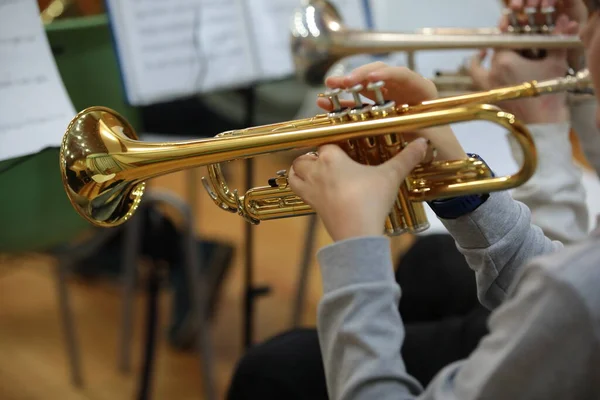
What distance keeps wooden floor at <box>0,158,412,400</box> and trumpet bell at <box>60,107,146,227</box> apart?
32.8 inches

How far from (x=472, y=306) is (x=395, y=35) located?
0.50 metres

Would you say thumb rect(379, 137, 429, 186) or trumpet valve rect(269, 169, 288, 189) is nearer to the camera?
thumb rect(379, 137, 429, 186)

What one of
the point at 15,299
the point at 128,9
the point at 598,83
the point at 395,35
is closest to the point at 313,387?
the point at 598,83

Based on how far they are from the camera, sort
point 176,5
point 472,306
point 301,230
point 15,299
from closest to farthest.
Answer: point 472,306
point 176,5
point 15,299
point 301,230

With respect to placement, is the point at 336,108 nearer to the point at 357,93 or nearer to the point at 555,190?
the point at 357,93

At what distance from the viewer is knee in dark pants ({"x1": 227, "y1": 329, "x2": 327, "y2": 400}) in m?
0.87

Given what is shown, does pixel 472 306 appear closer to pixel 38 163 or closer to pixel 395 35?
pixel 395 35

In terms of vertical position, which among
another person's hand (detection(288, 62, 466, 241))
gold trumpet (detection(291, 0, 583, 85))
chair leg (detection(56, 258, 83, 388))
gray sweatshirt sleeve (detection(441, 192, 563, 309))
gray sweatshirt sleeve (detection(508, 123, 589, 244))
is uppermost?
another person's hand (detection(288, 62, 466, 241))

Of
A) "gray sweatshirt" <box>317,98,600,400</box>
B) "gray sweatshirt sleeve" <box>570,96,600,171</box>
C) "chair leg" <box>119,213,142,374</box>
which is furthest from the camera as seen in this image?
"chair leg" <box>119,213,142,374</box>

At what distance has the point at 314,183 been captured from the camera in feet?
2.19

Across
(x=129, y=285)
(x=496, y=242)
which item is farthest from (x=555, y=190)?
(x=129, y=285)

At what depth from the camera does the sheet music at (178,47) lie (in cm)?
125

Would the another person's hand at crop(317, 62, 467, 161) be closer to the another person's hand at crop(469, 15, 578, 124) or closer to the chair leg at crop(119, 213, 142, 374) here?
the another person's hand at crop(469, 15, 578, 124)

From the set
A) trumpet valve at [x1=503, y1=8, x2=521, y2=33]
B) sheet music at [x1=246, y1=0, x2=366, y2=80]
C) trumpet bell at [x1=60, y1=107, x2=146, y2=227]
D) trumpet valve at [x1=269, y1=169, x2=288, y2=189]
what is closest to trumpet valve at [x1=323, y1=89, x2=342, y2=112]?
trumpet valve at [x1=269, y1=169, x2=288, y2=189]
